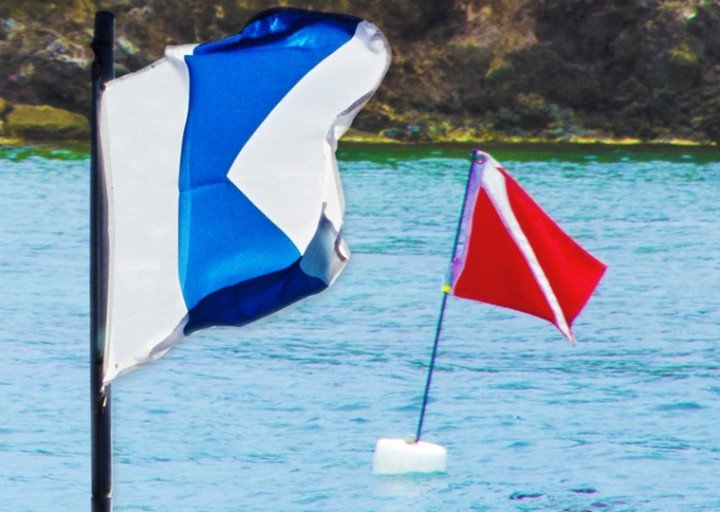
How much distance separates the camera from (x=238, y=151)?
12.7ft

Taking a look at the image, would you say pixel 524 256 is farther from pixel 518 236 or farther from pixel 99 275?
pixel 99 275

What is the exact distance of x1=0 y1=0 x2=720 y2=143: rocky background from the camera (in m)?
53.1

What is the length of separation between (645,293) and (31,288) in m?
8.11

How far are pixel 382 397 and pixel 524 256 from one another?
23.4 feet

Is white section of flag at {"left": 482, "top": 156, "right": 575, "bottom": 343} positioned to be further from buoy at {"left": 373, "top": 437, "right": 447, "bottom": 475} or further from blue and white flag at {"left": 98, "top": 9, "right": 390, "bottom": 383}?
buoy at {"left": 373, "top": 437, "right": 447, "bottom": 475}

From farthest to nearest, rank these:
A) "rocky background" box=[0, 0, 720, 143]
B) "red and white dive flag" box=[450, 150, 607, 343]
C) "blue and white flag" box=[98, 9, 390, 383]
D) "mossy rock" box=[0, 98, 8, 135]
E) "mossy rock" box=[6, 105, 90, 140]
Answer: "rocky background" box=[0, 0, 720, 143]
"mossy rock" box=[6, 105, 90, 140]
"mossy rock" box=[0, 98, 8, 135]
"red and white dive flag" box=[450, 150, 607, 343]
"blue and white flag" box=[98, 9, 390, 383]

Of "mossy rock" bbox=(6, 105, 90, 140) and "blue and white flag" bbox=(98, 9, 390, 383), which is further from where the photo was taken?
"mossy rock" bbox=(6, 105, 90, 140)

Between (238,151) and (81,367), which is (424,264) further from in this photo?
(238,151)

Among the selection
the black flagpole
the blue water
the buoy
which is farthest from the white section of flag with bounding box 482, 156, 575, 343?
the buoy

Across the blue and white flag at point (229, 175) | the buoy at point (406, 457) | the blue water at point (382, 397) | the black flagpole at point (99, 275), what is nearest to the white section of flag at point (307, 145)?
the blue and white flag at point (229, 175)

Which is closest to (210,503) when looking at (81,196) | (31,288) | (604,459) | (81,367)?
(604,459)

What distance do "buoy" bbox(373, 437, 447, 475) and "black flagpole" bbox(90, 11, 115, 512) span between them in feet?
22.2

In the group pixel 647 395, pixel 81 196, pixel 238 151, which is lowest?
pixel 81 196

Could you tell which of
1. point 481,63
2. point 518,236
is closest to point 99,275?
point 518,236
